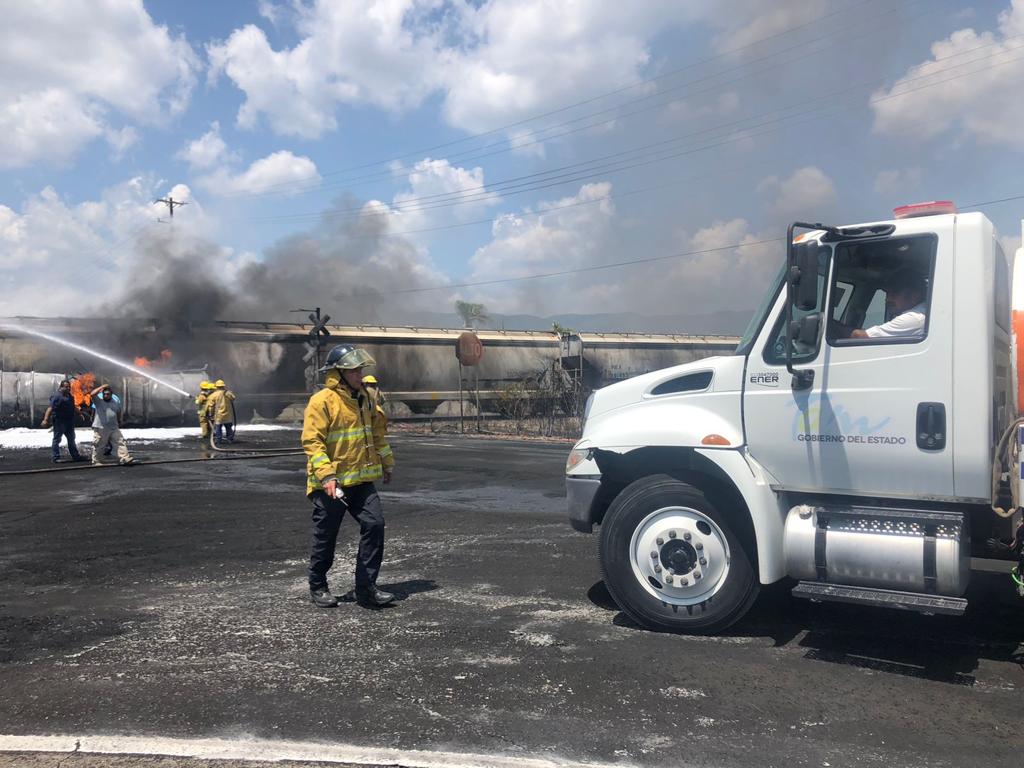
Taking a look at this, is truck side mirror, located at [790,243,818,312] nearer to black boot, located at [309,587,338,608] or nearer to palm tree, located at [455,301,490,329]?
black boot, located at [309,587,338,608]

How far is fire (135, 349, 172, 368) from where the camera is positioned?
30.3m

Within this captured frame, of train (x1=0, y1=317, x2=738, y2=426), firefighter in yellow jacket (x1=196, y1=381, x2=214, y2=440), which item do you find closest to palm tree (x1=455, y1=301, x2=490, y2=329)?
train (x1=0, y1=317, x2=738, y2=426)

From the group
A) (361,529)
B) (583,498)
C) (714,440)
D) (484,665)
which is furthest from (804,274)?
(361,529)

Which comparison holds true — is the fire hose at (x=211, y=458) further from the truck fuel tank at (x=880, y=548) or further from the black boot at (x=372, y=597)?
the truck fuel tank at (x=880, y=548)

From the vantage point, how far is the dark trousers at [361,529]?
5656 mm

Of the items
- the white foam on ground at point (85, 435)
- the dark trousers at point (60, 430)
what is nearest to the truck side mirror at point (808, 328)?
the dark trousers at point (60, 430)

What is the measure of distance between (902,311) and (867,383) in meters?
0.50

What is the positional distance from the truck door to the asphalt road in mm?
1084

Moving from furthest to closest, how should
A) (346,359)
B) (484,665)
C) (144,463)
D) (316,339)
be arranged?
(316,339)
(144,463)
(346,359)
(484,665)

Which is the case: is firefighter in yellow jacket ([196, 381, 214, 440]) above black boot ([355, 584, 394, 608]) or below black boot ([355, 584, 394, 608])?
above

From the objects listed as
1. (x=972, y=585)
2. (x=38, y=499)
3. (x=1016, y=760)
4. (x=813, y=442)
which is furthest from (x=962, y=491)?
(x=38, y=499)

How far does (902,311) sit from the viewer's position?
15.3 feet

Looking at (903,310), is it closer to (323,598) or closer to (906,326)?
(906,326)

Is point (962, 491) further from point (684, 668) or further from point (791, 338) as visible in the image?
point (684, 668)
